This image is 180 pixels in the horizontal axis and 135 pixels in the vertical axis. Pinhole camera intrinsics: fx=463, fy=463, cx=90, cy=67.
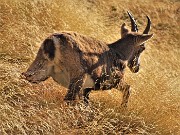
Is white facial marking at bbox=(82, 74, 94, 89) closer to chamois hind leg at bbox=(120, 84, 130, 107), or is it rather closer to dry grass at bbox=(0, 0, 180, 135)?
dry grass at bbox=(0, 0, 180, 135)

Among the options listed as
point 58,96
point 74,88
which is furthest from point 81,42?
point 58,96

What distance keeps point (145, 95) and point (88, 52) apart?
1.32 m

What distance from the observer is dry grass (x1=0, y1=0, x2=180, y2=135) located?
211 inches

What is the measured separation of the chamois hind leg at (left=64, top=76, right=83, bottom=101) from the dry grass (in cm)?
15

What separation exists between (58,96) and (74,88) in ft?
1.58

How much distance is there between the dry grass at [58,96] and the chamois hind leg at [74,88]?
152 millimetres

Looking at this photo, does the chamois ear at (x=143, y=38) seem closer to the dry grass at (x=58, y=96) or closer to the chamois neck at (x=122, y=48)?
the chamois neck at (x=122, y=48)

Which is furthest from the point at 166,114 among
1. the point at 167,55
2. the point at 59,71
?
the point at 167,55

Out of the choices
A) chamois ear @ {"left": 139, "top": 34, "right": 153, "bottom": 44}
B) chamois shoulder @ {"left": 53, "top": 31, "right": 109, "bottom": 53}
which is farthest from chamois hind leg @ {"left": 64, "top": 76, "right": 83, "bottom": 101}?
chamois ear @ {"left": 139, "top": 34, "right": 153, "bottom": 44}

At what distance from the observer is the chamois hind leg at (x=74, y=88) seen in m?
5.88

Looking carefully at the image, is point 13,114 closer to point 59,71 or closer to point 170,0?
point 59,71

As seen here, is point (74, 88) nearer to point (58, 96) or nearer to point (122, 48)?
point (58, 96)

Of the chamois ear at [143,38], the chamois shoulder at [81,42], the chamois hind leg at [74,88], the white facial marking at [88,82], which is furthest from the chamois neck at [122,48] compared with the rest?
the chamois hind leg at [74,88]

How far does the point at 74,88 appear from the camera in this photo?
589cm
